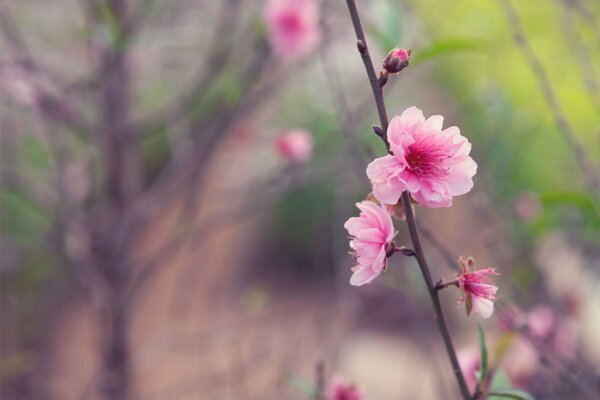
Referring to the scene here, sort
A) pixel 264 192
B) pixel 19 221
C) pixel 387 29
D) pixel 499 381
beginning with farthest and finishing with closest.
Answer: pixel 19 221 → pixel 264 192 → pixel 387 29 → pixel 499 381

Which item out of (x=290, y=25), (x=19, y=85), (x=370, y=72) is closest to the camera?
(x=370, y=72)

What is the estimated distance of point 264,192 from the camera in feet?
6.81

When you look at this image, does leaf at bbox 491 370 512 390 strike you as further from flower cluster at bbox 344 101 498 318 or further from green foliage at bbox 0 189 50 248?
green foliage at bbox 0 189 50 248

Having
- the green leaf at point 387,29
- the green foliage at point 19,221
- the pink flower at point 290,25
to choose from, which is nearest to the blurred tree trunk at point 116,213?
the pink flower at point 290,25

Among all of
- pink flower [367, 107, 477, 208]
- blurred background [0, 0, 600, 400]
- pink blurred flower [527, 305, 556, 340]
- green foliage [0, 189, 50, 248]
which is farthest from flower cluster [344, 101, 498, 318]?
green foliage [0, 189, 50, 248]

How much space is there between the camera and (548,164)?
3934 mm

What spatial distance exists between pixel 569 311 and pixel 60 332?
3.01 meters

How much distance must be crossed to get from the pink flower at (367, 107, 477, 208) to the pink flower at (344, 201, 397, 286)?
0.03 meters

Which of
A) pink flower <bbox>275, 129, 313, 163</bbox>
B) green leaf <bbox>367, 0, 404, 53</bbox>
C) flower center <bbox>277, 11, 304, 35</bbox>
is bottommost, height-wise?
green leaf <bbox>367, 0, 404, 53</bbox>

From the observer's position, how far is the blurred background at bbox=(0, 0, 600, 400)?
1.49 m

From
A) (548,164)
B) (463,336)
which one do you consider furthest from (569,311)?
(548,164)

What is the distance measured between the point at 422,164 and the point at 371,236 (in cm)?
8

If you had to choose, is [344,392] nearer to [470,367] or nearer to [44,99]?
[470,367]

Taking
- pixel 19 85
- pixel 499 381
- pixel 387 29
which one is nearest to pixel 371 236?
pixel 499 381
